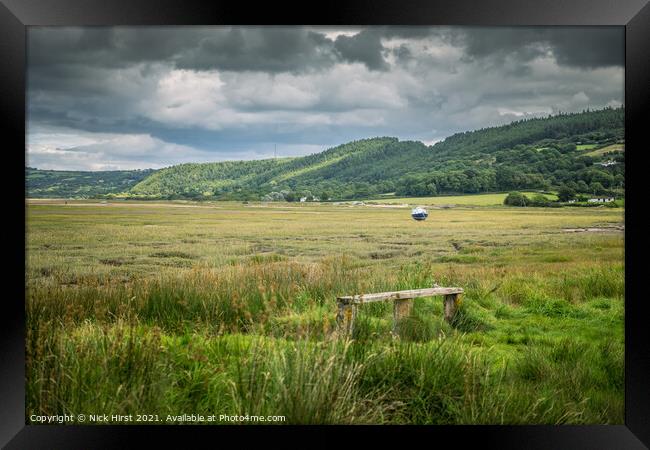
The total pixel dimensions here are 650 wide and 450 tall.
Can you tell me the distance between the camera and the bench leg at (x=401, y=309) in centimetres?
486

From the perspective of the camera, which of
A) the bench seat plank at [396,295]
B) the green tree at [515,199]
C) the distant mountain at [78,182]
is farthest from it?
the green tree at [515,199]

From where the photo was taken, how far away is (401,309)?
4965 millimetres

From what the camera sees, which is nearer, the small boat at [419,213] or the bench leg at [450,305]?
the bench leg at [450,305]

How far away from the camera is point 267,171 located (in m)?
5.28

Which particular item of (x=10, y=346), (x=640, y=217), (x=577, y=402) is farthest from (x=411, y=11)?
(x=10, y=346)

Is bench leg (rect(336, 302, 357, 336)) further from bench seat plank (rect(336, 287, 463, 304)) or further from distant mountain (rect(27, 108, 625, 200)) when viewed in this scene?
distant mountain (rect(27, 108, 625, 200))

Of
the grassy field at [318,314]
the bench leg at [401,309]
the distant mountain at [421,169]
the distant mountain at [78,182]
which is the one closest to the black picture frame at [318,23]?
the grassy field at [318,314]

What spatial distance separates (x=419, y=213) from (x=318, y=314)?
177cm

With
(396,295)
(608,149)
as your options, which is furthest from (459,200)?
(608,149)

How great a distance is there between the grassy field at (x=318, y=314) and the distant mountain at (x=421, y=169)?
25 cm

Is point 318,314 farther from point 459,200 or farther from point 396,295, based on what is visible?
point 459,200

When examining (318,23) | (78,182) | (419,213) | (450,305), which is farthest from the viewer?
(419,213)

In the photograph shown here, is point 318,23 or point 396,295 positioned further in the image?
point 396,295

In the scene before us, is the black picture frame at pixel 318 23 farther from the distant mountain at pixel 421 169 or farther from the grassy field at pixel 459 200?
the grassy field at pixel 459 200
